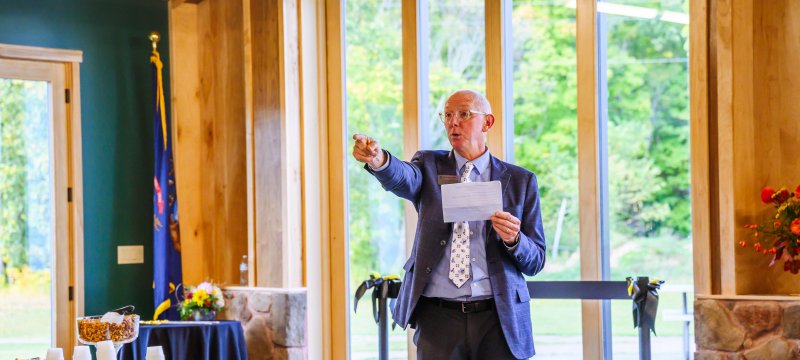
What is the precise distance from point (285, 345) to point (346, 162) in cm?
99

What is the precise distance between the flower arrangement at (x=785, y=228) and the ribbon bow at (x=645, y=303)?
0.48 meters

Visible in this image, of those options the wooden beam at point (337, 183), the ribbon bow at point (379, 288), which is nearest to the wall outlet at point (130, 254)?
the wooden beam at point (337, 183)

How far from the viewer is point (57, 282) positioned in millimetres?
5141

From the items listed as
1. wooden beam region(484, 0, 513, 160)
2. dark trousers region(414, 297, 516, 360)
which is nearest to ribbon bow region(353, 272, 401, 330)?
wooden beam region(484, 0, 513, 160)

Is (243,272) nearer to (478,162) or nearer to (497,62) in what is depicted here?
(497,62)

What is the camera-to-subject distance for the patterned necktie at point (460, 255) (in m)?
3.30

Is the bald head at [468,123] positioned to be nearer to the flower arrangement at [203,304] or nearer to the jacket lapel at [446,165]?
the jacket lapel at [446,165]

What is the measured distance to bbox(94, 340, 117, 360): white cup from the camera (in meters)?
2.98

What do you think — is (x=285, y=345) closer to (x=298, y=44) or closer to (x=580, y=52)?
(x=298, y=44)

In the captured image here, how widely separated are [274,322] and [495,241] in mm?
1811

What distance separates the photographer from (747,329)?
136 inches

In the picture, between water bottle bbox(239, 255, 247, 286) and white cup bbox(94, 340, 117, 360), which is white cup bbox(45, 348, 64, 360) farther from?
water bottle bbox(239, 255, 247, 286)

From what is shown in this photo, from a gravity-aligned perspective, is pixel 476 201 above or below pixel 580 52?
below

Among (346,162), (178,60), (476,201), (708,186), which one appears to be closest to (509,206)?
(476,201)
